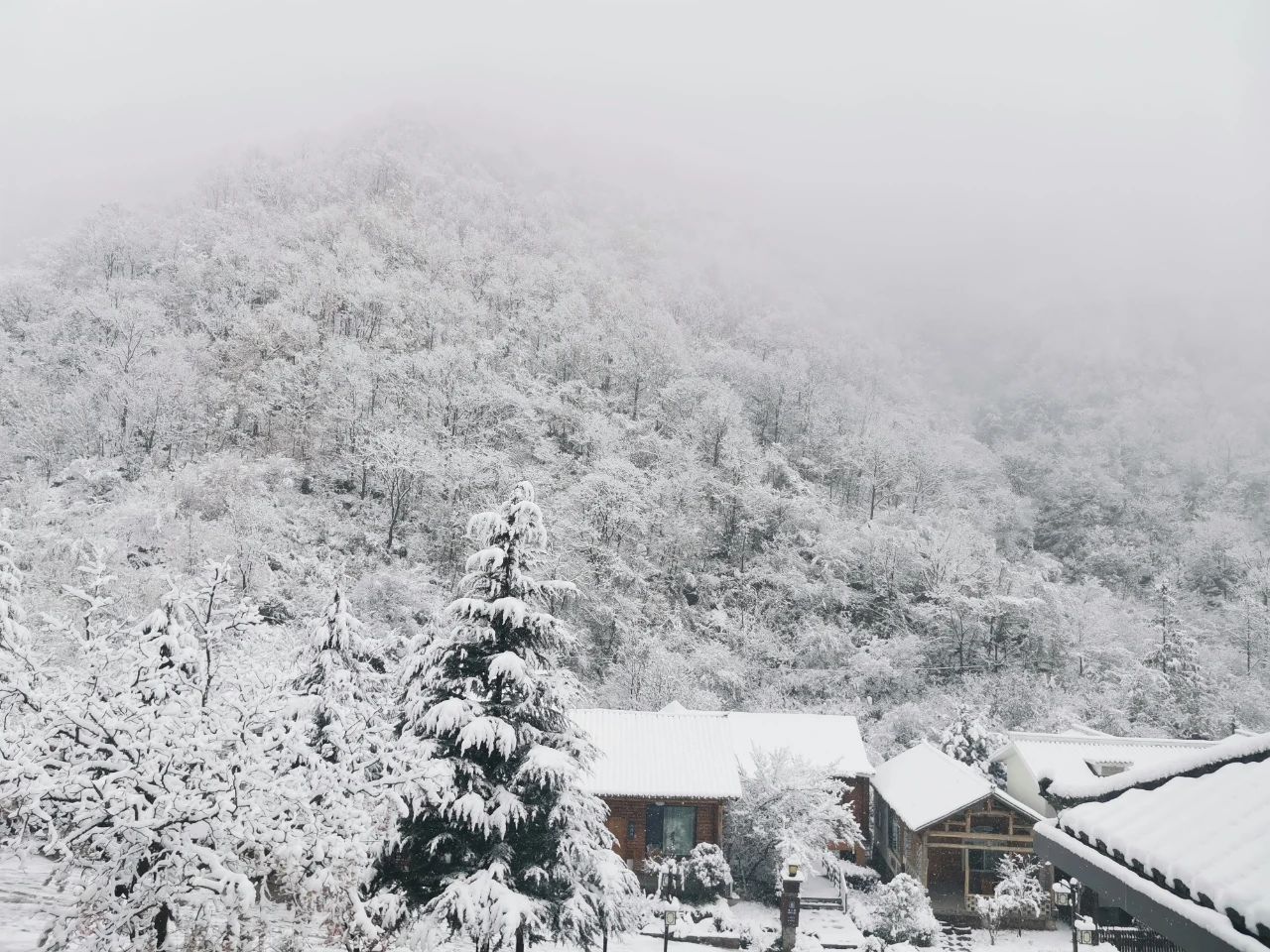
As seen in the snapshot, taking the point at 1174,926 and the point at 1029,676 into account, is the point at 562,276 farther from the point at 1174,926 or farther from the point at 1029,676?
the point at 1174,926

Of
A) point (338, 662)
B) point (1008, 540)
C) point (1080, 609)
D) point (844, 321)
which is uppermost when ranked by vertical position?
point (844, 321)

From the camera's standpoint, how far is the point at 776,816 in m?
22.8

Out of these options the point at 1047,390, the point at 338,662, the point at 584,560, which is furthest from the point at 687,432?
the point at 1047,390

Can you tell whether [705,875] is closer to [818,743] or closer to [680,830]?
[680,830]

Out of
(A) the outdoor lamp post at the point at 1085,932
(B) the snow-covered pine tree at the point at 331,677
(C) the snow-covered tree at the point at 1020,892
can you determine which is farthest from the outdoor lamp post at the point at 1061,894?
(B) the snow-covered pine tree at the point at 331,677

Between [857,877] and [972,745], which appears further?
[972,745]

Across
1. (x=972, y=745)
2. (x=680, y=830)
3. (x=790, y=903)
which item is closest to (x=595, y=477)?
(x=680, y=830)

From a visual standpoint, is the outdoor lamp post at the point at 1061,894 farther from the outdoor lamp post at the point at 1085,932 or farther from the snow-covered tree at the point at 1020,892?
the outdoor lamp post at the point at 1085,932

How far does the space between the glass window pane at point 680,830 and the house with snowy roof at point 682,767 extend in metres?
0.03

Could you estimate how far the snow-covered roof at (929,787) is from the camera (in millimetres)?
22000

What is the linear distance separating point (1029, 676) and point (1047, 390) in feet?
226

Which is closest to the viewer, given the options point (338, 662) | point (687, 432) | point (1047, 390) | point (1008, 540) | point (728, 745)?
point (338, 662)

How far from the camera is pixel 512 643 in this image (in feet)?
43.0

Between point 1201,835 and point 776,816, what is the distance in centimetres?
2211
